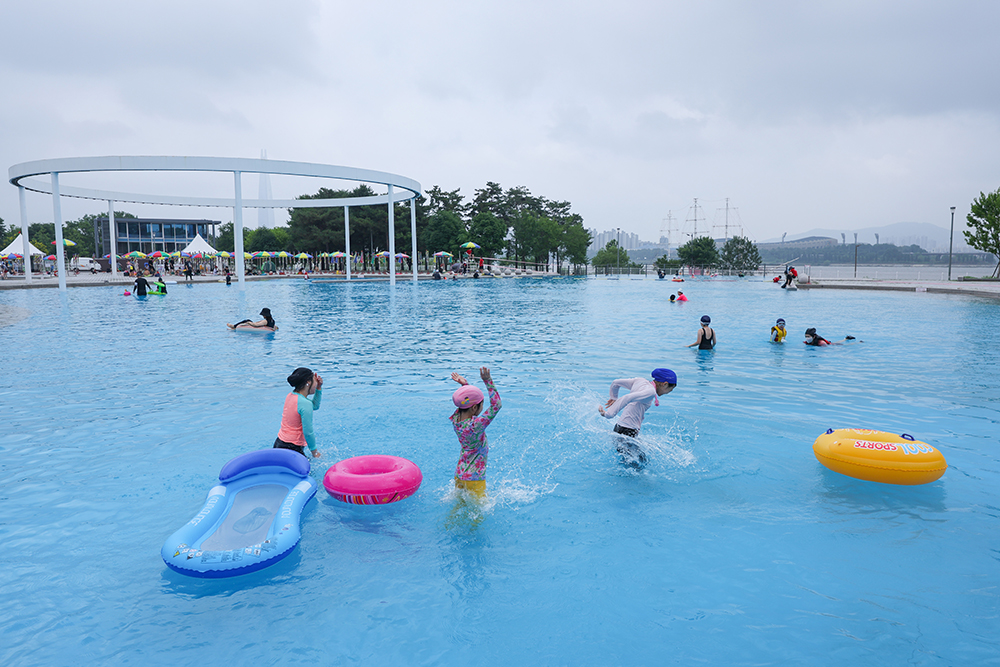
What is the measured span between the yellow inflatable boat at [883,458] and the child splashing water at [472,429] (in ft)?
12.7

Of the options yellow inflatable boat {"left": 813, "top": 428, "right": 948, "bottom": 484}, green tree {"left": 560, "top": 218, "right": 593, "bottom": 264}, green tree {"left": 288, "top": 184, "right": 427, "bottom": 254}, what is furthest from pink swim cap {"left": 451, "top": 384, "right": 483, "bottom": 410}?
green tree {"left": 560, "top": 218, "right": 593, "bottom": 264}

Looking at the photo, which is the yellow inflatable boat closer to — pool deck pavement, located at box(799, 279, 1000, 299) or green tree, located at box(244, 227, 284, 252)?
pool deck pavement, located at box(799, 279, 1000, 299)

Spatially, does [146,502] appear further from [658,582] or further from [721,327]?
[721,327]

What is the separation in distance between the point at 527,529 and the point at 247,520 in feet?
7.98

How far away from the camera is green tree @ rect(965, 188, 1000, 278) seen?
40625 millimetres

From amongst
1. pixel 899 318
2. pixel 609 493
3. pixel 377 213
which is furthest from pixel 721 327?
pixel 377 213

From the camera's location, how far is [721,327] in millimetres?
18578

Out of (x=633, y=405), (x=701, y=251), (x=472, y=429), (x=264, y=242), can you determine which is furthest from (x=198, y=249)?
(x=701, y=251)

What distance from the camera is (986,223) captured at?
135 feet

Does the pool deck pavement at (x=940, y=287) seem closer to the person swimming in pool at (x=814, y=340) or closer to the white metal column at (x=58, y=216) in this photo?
the person swimming in pool at (x=814, y=340)

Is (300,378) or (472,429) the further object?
(300,378)

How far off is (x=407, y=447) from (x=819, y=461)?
4809 millimetres

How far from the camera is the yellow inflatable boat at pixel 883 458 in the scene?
570 cm

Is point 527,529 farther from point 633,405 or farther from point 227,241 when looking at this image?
point 227,241
